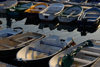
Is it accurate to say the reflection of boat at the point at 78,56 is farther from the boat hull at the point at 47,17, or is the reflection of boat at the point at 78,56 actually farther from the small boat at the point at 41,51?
the boat hull at the point at 47,17

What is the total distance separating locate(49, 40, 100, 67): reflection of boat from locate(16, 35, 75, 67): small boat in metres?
0.89

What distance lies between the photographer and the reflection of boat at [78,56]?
1162cm

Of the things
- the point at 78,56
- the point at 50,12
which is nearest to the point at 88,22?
the point at 50,12

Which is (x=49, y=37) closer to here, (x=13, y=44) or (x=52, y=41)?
(x=52, y=41)

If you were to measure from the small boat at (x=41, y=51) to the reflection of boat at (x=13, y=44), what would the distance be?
36.7 inches

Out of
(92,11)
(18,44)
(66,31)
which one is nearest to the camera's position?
(18,44)

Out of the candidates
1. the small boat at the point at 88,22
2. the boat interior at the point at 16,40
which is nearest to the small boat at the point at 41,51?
the boat interior at the point at 16,40

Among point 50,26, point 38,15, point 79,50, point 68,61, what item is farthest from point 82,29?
point 68,61

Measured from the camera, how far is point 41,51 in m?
14.4

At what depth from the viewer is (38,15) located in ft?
85.1

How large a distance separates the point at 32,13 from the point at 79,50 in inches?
573

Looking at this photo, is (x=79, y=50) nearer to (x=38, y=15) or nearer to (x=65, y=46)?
(x=65, y=46)

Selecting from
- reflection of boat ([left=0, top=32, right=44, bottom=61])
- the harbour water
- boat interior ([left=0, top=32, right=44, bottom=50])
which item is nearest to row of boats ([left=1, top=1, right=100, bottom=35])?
the harbour water

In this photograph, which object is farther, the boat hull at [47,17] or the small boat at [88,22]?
the boat hull at [47,17]
